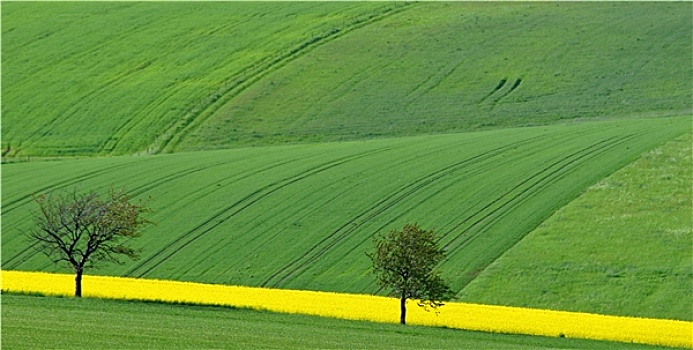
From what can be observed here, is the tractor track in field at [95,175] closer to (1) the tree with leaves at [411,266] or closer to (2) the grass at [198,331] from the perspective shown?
(2) the grass at [198,331]

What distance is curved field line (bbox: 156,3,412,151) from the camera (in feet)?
223

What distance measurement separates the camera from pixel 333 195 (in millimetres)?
49469

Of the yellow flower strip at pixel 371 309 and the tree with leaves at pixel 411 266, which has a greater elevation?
the tree with leaves at pixel 411 266

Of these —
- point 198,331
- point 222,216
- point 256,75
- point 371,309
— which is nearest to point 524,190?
point 222,216

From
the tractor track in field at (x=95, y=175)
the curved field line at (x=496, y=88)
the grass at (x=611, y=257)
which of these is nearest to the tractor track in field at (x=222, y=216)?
the tractor track in field at (x=95, y=175)

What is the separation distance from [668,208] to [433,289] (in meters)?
13.8

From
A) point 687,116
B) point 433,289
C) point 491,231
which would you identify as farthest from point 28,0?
point 433,289

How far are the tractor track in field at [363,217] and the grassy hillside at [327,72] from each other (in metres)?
11.8

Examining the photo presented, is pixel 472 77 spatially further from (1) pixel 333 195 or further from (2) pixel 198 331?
(2) pixel 198 331

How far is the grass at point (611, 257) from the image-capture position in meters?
36.7

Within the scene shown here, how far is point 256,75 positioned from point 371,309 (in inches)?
1661

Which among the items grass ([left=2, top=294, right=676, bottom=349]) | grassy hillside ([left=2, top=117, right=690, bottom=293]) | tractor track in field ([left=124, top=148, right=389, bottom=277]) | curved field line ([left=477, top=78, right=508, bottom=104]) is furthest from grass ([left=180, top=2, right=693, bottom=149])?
grass ([left=2, top=294, right=676, bottom=349])

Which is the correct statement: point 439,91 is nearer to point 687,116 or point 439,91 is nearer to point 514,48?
point 514,48

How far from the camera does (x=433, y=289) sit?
34500mm
